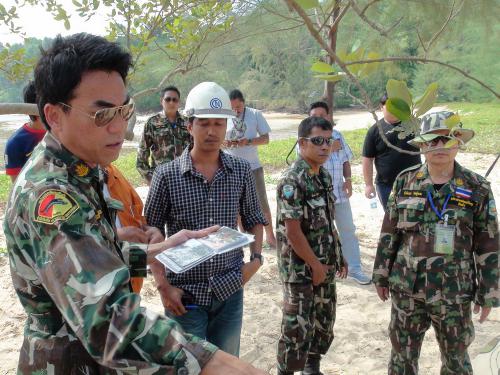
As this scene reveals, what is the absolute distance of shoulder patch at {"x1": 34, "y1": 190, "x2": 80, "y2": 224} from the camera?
3.34 feet

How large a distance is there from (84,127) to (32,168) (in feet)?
0.54

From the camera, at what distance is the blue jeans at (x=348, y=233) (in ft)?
14.5

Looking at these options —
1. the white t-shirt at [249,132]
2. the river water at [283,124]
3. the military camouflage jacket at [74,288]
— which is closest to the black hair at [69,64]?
the military camouflage jacket at [74,288]

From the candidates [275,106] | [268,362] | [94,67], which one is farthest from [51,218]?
[275,106]

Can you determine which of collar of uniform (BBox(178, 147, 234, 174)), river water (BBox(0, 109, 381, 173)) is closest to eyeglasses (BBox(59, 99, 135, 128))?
collar of uniform (BBox(178, 147, 234, 174))

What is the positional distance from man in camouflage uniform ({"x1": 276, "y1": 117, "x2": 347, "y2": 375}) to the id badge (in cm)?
64

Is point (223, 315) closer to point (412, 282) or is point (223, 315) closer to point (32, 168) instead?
point (412, 282)

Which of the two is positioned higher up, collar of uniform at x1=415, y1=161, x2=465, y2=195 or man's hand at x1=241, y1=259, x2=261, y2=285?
collar of uniform at x1=415, y1=161, x2=465, y2=195

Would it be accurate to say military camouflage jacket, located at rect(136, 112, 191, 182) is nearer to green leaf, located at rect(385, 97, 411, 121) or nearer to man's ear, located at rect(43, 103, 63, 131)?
man's ear, located at rect(43, 103, 63, 131)

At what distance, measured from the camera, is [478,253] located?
245 centimetres

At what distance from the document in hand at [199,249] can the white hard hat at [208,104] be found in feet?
2.28

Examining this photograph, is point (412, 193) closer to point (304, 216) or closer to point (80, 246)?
point (304, 216)

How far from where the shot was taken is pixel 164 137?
4.74 metres

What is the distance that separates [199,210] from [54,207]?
1.25 m
